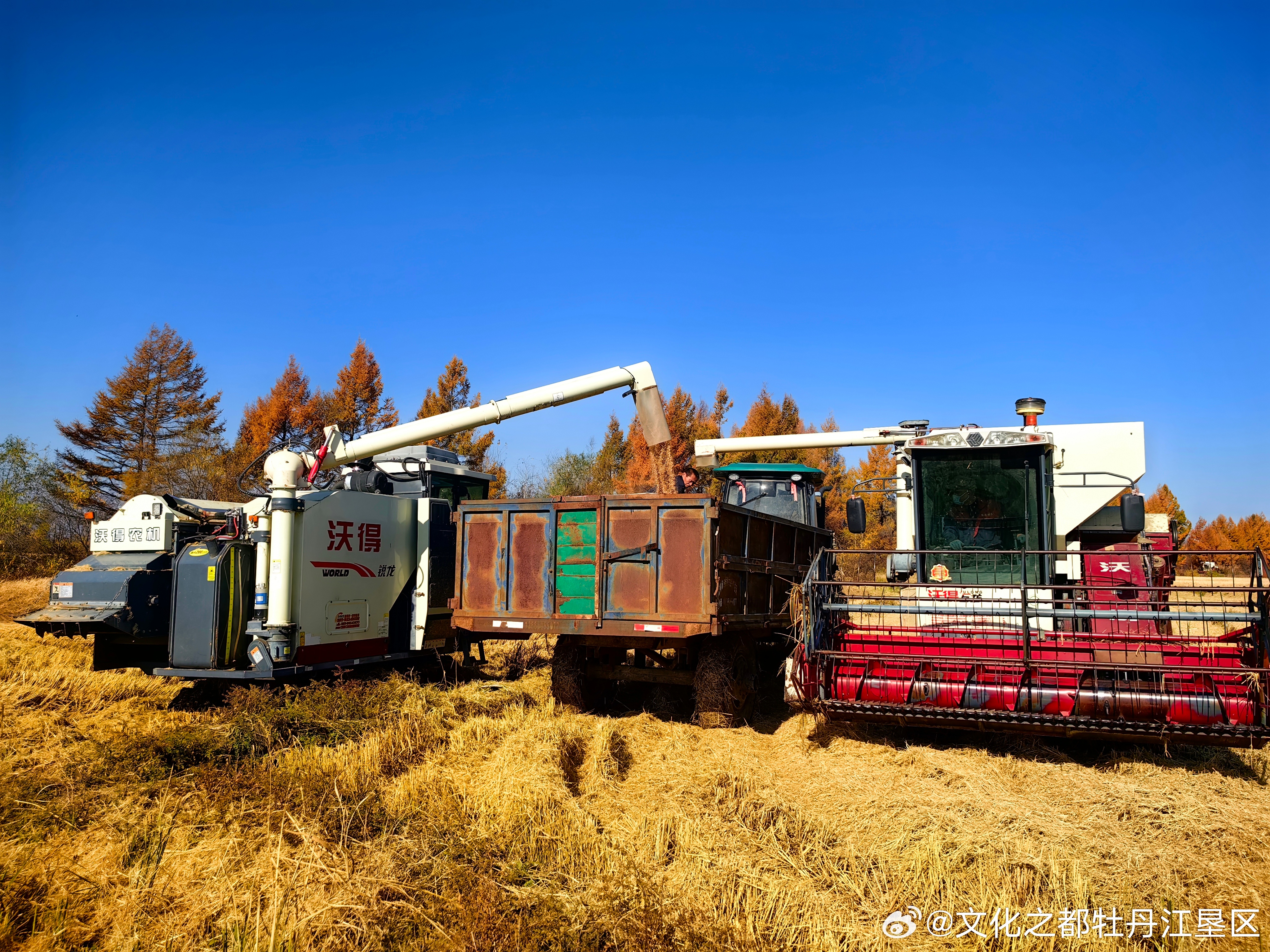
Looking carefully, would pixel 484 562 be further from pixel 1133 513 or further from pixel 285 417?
pixel 285 417

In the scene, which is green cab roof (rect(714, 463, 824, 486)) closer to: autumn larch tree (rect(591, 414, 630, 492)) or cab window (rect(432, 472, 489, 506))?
cab window (rect(432, 472, 489, 506))

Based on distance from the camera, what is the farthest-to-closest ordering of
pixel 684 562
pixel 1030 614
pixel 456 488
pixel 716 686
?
1. pixel 456 488
2. pixel 716 686
3. pixel 684 562
4. pixel 1030 614

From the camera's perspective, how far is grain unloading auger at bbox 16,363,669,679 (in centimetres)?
793

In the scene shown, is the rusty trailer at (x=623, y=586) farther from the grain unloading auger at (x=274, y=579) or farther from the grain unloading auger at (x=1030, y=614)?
the grain unloading auger at (x=274, y=579)

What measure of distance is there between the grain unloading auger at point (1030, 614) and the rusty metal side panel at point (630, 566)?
4.16 ft

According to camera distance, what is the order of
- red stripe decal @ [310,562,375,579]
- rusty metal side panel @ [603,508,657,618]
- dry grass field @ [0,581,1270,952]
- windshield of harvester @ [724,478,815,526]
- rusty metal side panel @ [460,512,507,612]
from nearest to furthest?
dry grass field @ [0,581,1270,952] → rusty metal side panel @ [603,508,657,618] → rusty metal side panel @ [460,512,507,612] → red stripe decal @ [310,562,375,579] → windshield of harvester @ [724,478,815,526]

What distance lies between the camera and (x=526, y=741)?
20.5 ft

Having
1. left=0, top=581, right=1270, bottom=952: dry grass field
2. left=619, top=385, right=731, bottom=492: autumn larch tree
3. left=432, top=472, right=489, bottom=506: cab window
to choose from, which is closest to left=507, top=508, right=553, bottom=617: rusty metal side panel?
left=0, top=581, right=1270, bottom=952: dry grass field

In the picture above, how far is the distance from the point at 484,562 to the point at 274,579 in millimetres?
1988

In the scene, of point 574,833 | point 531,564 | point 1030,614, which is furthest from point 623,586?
point 1030,614

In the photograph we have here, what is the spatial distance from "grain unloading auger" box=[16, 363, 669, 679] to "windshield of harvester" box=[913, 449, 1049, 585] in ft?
18.4

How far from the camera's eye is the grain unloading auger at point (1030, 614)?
575 cm

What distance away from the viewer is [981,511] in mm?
8523

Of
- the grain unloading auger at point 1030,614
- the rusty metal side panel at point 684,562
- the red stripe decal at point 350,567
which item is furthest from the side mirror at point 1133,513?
the red stripe decal at point 350,567
